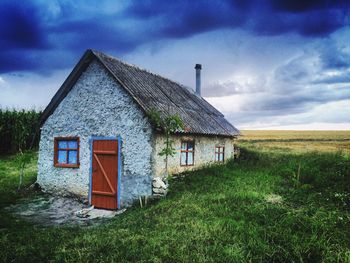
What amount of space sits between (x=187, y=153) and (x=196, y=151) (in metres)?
0.73

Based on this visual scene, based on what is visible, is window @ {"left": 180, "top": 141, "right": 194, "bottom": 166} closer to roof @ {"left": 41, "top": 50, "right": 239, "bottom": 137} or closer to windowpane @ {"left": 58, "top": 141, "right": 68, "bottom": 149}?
roof @ {"left": 41, "top": 50, "right": 239, "bottom": 137}

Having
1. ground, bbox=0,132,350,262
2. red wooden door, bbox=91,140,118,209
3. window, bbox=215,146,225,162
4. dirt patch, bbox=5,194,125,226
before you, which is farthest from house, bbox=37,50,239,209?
window, bbox=215,146,225,162

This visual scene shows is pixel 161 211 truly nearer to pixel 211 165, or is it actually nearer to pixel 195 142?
pixel 195 142

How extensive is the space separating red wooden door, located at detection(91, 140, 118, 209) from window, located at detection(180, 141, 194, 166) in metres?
2.77

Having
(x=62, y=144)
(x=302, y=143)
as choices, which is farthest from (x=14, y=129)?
(x=302, y=143)

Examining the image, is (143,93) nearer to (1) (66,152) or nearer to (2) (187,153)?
(2) (187,153)

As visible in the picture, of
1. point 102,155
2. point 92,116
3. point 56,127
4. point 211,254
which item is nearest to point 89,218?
point 102,155

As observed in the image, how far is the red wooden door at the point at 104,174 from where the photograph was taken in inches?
426

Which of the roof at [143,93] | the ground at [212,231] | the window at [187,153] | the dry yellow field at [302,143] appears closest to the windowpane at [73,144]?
the roof at [143,93]

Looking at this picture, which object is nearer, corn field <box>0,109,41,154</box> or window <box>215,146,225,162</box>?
window <box>215,146,225,162</box>

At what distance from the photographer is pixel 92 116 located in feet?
38.0

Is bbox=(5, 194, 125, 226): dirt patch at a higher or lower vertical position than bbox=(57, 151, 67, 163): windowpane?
lower

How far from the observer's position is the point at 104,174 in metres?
11.0

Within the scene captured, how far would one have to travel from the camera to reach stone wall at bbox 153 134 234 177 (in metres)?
10.3
